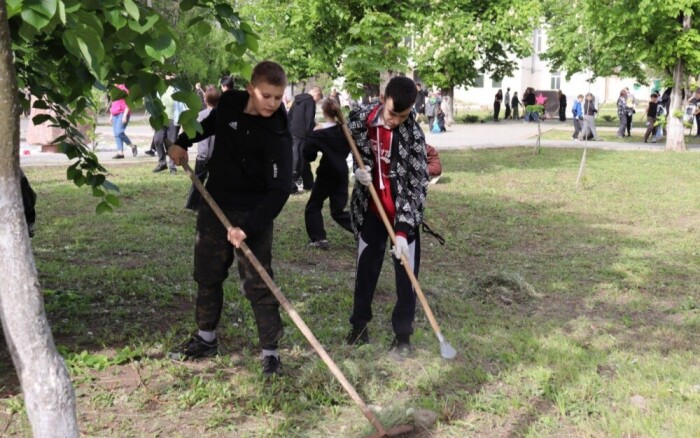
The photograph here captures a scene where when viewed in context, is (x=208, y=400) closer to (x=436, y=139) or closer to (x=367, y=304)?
(x=367, y=304)

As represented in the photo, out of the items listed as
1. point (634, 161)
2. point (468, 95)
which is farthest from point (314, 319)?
point (468, 95)

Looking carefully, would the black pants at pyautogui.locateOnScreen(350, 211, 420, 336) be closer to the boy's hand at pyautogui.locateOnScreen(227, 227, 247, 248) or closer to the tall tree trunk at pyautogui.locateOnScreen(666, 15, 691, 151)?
the boy's hand at pyautogui.locateOnScreen(227, 227, 247, 248)

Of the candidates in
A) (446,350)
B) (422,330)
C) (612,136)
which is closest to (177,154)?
(446,350)

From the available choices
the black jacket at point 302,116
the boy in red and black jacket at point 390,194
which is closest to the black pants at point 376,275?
the boy in red and black jacket at point 390,194

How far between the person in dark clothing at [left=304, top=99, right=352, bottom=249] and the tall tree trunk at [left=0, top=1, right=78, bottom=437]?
10.2ft

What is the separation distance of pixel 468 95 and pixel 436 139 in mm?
37261

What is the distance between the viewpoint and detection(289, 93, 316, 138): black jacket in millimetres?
12836

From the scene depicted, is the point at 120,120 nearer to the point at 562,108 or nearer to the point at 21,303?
the point at 21,303

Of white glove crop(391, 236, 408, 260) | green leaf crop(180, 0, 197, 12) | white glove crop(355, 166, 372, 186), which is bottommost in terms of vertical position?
Result: white glove crop(391, 236, 408, 260)

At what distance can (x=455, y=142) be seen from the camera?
27.7 metres

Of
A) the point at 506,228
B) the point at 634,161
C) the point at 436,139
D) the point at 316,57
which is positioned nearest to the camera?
the point at 506,228

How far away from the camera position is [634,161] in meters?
20.6

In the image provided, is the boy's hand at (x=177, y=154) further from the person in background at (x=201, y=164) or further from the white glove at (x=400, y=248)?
the person in background at (x=201, y=164)

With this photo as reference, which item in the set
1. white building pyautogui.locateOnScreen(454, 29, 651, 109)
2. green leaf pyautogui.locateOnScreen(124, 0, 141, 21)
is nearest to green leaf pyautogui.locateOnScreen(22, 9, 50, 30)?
green leaf pyautogui.locateOnScreen(124, 0, 141, 21)
